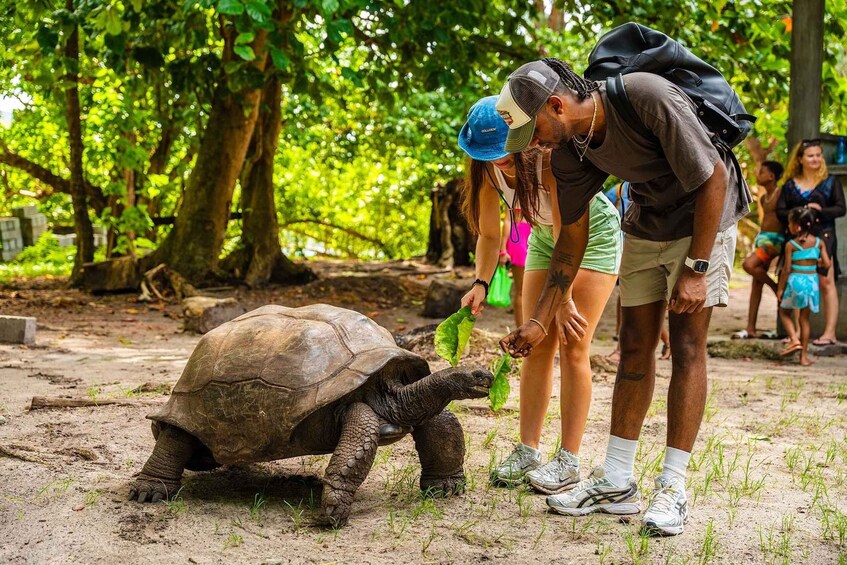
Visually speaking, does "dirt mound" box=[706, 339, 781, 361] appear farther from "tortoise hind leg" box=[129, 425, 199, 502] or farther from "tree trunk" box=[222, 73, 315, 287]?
"tree trunk" box=[222, 73, 315, 287]

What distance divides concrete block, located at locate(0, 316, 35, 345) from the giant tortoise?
482 cm

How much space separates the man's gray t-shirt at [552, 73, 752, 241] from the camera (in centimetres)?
331

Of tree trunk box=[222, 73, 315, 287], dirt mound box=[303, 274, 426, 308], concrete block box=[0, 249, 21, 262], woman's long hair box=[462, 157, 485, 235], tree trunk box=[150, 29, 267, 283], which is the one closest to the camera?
woman's long hair box=[462, 157, 485, 235]

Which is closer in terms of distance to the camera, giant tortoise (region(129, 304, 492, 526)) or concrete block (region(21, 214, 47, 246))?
giant tortoise (region(129, 304, 492, 526))

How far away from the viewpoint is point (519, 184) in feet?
13.5

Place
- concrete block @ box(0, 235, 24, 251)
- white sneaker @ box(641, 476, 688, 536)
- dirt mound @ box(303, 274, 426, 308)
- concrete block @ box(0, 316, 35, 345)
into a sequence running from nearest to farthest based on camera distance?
white sneaker @ box(641, 476, 688, 536) → concrete block @ box(0, 316, 35, 345) → dirt mound @ box(303, 274, 426, 308) → concrete block @ box(0, 235, 24, 251)

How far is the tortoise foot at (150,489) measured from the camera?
3932 millimetres

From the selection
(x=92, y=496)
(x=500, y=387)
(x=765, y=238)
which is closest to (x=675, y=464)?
(x=500, y=387)

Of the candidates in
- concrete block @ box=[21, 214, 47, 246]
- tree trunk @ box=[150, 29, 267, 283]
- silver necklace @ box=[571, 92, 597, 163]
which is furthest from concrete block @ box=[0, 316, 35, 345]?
concrete block @ box=[21, 214, 47, 246]

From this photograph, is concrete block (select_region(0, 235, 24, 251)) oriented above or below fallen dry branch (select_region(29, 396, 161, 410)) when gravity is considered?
above

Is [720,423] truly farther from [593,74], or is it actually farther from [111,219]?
[111,219]

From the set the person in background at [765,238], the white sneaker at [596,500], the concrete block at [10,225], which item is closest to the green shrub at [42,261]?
the concrete block at [10,225]

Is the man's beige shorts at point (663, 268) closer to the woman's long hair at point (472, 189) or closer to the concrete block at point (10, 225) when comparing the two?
the woman's long hair at point (472, 189)

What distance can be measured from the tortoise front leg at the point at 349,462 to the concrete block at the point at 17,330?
219 inches
